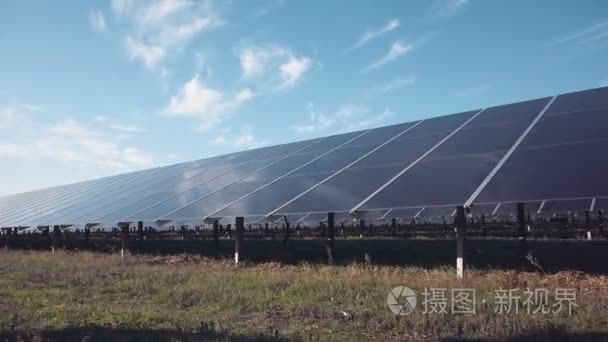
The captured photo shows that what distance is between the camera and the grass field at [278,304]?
7426 mm

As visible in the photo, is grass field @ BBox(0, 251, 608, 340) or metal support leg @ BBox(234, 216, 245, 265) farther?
metal support leg @ BBox(234, 216, 245, 265)

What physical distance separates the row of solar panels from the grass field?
1.65 m

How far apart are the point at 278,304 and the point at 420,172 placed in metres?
6.12

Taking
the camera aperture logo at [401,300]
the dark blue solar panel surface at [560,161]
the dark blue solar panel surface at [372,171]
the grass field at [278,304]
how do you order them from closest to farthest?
the grass field at [278,304]
the camera aperture logo at [401,300]
the dark blue solar panel surface at [560,161]
the dark blue solar panel surface at [372,171]

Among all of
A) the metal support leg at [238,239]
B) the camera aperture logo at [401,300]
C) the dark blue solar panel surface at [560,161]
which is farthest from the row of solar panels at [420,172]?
the camera aperture logo at [401,300]

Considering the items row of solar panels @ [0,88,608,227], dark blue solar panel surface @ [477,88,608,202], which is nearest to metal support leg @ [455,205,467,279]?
row of solar panels @ [0,88,608,227]

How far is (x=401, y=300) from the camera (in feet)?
30.7

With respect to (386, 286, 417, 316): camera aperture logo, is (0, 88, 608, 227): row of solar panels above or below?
above

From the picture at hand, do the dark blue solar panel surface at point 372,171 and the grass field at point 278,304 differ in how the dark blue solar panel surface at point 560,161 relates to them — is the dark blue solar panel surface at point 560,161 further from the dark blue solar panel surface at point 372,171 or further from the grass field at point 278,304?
the dark blue solar panel surface at point 372,171

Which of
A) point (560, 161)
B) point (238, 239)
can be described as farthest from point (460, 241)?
point (238, 239)

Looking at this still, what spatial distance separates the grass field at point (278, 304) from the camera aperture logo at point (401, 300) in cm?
17

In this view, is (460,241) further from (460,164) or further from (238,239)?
(238,239)

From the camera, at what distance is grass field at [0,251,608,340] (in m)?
7.43

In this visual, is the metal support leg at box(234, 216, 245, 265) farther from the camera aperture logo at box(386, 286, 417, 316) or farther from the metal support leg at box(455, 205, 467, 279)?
the camera aperture logo at box(386, 286, 417, 316)
